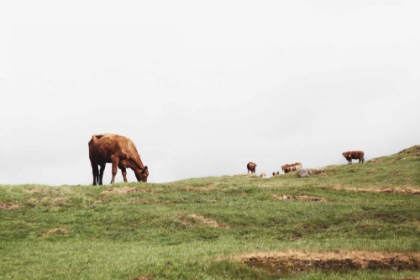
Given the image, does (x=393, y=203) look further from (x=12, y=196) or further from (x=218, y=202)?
(x=12, y=196)

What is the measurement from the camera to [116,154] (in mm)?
41500

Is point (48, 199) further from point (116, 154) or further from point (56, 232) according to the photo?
point (116, 154)

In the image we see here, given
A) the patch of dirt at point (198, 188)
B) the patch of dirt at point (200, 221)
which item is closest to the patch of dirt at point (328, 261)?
the patch of dirt at point (200, 221)

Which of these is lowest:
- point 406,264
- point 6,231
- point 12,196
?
point 406,264

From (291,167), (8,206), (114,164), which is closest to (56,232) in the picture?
(8,206)

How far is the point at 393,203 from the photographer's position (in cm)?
3381

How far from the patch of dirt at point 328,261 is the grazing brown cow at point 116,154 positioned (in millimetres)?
27093

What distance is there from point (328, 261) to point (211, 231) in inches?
381

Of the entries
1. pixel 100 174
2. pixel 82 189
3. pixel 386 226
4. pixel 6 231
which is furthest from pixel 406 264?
pixel 100 174

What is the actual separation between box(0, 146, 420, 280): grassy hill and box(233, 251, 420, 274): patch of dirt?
0.04m

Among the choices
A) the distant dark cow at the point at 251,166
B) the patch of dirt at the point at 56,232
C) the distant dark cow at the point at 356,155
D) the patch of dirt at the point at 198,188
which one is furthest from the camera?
the distant dark cow at the point at 251,166

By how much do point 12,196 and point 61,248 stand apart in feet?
45.2

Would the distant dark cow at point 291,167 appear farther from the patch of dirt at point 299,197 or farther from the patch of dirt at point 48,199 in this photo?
the patch of dirt at point 48,199

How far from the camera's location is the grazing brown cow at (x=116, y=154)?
4156cm
